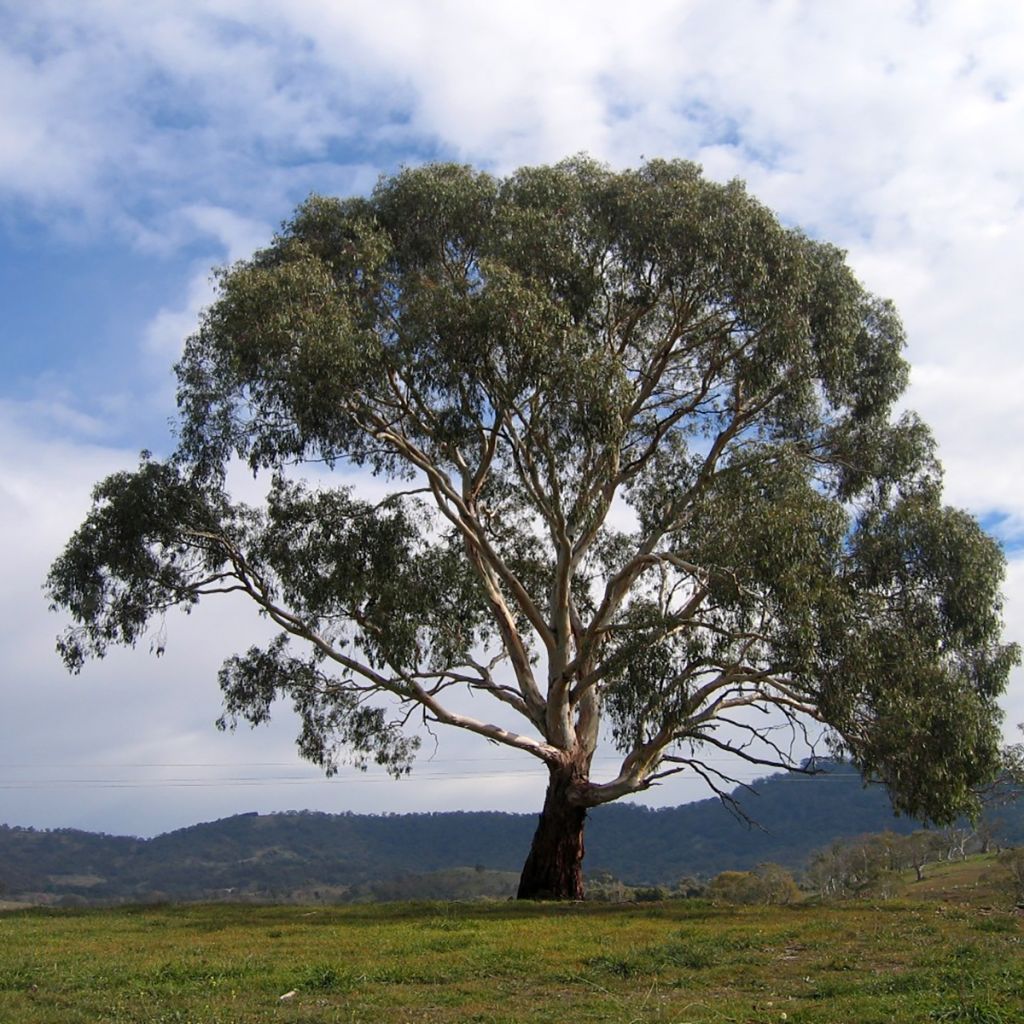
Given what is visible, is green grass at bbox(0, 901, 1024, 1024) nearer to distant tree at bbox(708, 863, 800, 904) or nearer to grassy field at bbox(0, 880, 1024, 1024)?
grassy field at bbox(0, 880, 1024, 1024)

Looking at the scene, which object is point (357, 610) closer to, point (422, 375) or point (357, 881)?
point (422, 375)

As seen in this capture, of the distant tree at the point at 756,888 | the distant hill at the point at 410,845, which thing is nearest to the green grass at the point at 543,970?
the distant tree at the point at 756,888

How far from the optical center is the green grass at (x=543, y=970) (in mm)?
8312

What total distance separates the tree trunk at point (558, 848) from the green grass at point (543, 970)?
3.84m

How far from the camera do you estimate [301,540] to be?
21.1 m

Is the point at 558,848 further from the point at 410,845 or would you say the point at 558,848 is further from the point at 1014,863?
the point at 410,845

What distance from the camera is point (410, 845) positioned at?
422 ft

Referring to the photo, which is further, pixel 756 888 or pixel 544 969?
pixel 756 888

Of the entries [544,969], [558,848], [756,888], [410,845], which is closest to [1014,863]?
[756,888]

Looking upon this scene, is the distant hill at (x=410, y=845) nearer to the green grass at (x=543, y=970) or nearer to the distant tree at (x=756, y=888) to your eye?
the distant tree at (x=756, y=888)

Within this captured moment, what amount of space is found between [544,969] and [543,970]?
0.16 ft

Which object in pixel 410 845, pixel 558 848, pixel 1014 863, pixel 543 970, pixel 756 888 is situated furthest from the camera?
pixel 410 845

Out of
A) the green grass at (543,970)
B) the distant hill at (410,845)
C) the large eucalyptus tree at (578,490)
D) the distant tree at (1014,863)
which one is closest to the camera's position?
the green grass at (543,970)

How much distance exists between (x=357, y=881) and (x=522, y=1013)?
332ft
